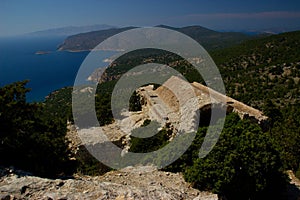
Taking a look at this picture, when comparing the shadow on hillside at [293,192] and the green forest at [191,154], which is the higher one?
the green forest at [191,154]

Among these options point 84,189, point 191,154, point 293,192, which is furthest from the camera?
point 293,192

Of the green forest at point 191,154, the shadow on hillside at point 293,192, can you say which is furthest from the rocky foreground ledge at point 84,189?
the shadow on hillside at point 293,192

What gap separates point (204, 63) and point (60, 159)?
51.2 meters

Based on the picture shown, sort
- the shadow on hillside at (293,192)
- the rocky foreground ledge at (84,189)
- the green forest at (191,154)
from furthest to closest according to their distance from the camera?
1. the shadow on hillside at (293,192)
2. the green forest at (191,154)
3. the rocky foreground ledge at (84,189)

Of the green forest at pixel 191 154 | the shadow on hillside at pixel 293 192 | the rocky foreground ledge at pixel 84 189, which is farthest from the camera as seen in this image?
the shadow on hillside at pixel 293 192

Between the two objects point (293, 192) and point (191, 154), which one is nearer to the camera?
point (191, 154)

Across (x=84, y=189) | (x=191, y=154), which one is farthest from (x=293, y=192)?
(x=84, y=189)

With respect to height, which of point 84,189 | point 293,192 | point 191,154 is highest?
point 84,189

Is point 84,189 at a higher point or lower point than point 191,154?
higher

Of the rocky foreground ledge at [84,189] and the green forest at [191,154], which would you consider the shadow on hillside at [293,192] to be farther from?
the rocky foreground ledge at [84,189]

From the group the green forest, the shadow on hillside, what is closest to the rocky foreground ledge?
the green forest

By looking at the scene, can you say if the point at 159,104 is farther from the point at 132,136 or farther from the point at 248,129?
the point at 248,129

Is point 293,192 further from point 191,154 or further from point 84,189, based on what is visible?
point 84,189

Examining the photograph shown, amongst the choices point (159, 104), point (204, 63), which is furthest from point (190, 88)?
point (204, 63)
